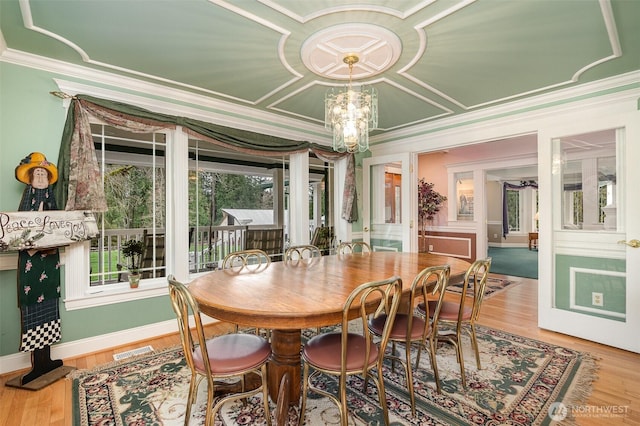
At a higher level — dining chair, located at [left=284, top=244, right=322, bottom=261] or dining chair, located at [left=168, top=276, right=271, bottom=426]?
dining chair, located at [left=284, top=244, right=322, bottom=261]

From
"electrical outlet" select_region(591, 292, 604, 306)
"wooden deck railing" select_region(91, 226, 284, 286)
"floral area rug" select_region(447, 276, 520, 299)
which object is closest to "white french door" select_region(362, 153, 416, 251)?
"floral area rug" select_region(447, 276, 520, 299)

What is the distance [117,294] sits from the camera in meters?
2.80

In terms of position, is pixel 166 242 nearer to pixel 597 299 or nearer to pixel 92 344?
pixel 92 344

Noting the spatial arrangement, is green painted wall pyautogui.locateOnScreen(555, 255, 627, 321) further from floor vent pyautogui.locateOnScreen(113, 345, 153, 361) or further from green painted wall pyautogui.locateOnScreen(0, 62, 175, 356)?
green painted wall pyautogui.locateOnScreen(0, 62, 175, 356)

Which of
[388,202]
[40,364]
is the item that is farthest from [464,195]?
[40,364]

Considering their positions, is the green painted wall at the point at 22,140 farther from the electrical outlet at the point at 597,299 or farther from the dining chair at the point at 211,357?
the electrical outlet at the point at 597,299

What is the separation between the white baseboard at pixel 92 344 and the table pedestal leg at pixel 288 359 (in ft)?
5.84

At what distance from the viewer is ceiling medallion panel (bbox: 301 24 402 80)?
2041 millimetres

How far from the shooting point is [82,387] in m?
2.11

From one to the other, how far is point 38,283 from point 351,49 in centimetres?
290

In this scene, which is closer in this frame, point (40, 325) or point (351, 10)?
point (351, 10)

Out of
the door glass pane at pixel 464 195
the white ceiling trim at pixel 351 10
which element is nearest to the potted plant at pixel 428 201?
the door glass pane at pixel 464 195

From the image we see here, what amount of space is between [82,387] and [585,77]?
487 cm

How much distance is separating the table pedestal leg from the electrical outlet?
3.00 metres
